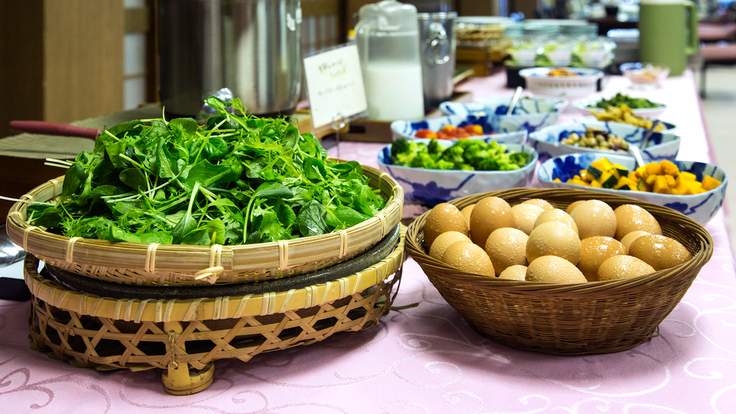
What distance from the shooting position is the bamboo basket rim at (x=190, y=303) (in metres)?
0.59

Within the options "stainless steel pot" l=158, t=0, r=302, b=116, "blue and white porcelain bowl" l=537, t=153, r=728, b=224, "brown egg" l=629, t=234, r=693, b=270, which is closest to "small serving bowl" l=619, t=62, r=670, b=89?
"blue and white porcelain bowl" l=537, t=153, r=728, b=224

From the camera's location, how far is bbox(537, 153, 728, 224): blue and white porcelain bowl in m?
0.97

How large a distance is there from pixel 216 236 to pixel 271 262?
0.06m

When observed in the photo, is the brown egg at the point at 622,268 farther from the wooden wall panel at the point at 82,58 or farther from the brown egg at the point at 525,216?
the wooden wall panel at the point at 82,58

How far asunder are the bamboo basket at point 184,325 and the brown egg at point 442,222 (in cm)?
13

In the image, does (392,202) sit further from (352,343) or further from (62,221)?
(62,221)

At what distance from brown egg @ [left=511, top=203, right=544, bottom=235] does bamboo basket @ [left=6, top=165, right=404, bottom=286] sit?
0.23m

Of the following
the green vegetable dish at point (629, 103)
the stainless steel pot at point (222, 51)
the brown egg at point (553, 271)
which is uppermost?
the stainless steel pot at point (222, 51)

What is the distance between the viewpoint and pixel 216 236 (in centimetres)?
60

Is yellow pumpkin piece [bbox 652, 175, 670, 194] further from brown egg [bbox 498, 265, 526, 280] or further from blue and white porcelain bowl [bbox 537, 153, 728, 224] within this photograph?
brown egg [bbox 498, 265, 526, 280]

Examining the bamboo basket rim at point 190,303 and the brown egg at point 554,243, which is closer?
the bamboo basket rim at point 190,303

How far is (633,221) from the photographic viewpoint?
2.63 ft

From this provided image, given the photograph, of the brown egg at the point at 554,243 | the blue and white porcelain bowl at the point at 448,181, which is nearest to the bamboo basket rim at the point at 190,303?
the brown egg at the point at 554,243

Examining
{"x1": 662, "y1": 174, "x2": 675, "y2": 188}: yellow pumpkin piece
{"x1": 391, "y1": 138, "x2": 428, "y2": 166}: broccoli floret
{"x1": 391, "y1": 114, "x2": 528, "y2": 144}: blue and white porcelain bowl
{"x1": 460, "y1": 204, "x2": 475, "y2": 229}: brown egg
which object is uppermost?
{"x1": 391, "y1": 114, "x2": 528, "y2": 144}: blue and white porcelain bowl
